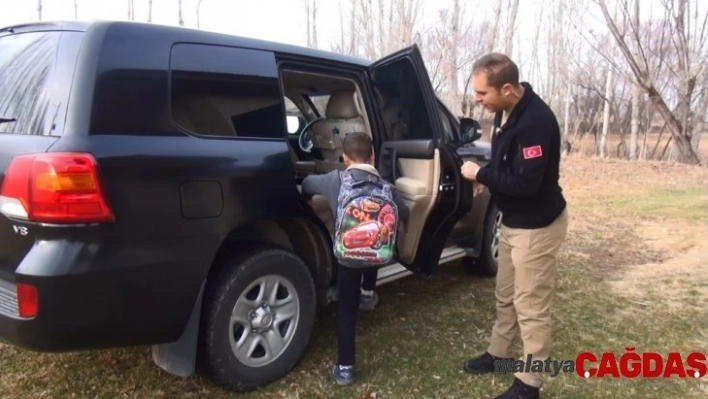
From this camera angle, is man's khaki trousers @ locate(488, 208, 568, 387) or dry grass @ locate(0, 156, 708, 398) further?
dry grass @ locate(0, 156, 708, 398)

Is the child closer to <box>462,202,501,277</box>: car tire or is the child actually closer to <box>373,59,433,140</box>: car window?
<box>373,59,433,140</box>: car window

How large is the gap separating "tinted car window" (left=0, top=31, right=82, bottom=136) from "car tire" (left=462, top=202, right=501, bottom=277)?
3386 mm

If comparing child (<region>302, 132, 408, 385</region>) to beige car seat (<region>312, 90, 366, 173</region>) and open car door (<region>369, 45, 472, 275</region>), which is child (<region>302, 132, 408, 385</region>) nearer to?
open car door (<region>369, 45, 472, 275</region>)

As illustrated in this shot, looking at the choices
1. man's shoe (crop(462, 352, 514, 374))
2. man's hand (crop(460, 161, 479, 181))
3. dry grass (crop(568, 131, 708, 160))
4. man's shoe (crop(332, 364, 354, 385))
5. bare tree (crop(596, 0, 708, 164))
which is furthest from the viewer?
dry grass (crop(568, 131, 708, 160))

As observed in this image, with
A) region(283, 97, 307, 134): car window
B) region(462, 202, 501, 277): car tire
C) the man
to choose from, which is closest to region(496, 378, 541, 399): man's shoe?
the man

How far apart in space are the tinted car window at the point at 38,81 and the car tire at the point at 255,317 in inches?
39.8

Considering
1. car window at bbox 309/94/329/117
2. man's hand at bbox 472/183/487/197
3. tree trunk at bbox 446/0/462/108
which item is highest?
tree trunk at bbox 446/0/462/108

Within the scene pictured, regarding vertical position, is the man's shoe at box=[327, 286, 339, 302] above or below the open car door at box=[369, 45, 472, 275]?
below

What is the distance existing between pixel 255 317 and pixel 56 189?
117cm

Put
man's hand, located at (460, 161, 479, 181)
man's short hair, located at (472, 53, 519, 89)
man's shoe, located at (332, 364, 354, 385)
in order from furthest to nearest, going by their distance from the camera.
Answer: man's shoe, located at (332, 364, 354, 385) → man's hand, located at (460, 161, 479, 181) → man's short hair, located at (472, 53, 519, 89)

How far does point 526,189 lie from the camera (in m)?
2.44

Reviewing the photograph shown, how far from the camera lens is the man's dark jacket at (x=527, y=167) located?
2.42 m

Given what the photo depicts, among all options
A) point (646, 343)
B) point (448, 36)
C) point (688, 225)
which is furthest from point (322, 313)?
point (448, 36)

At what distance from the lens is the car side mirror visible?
3.87 meters
